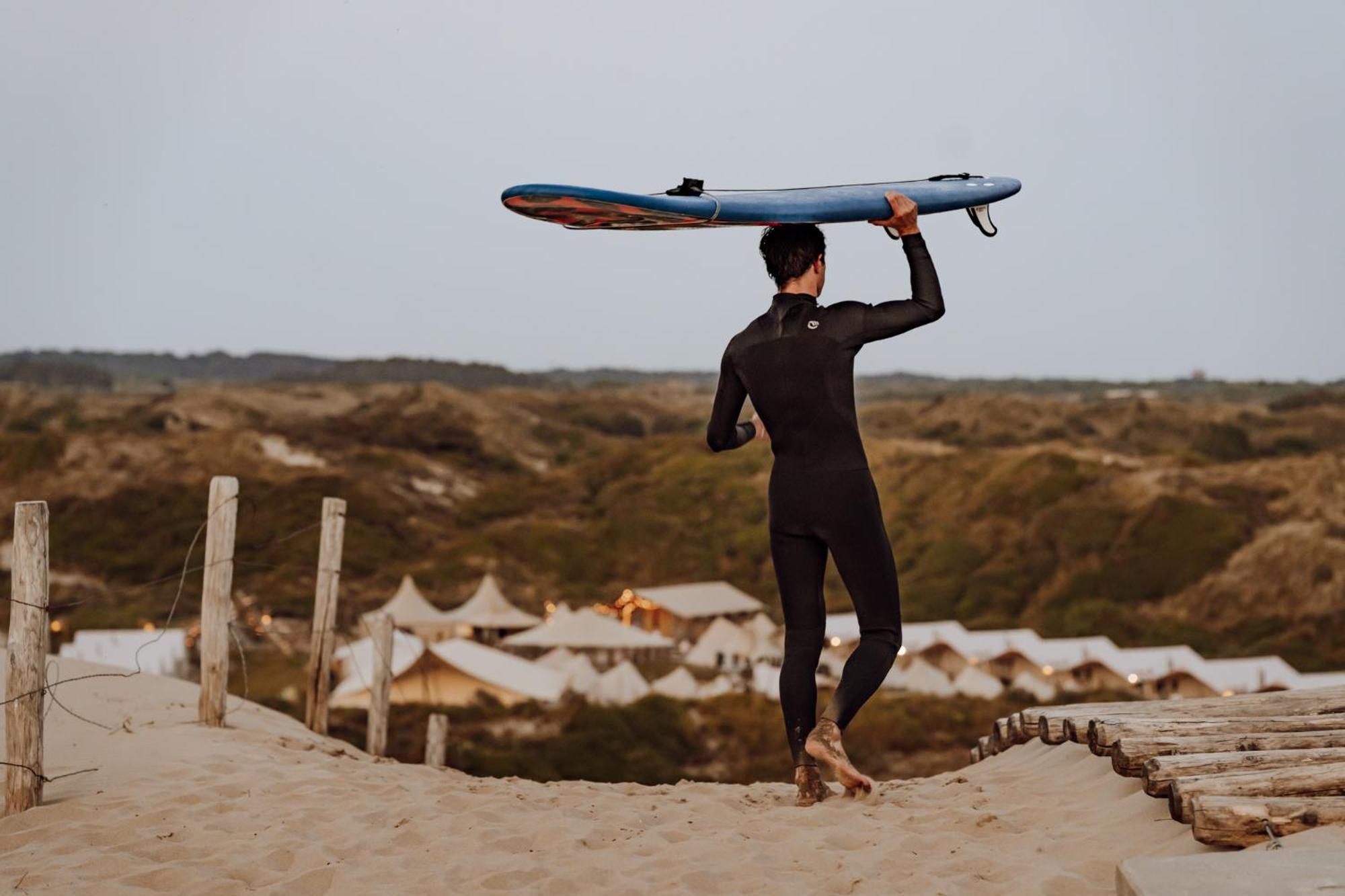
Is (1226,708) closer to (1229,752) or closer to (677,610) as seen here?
(1229,752)

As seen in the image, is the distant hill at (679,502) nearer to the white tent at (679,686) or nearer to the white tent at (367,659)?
the white tent at (367,659)

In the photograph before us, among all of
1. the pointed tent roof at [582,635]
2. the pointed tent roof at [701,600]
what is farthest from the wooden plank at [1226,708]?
the pointed tent roof at [701,600]

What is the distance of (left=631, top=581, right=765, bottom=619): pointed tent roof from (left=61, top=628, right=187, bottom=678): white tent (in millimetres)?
16577

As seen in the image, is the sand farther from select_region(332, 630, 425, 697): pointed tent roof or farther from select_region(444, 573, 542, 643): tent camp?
select_region(444, 573, 542, 643): tent camp

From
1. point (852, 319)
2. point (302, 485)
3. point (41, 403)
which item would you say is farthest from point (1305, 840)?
point (41, 403)

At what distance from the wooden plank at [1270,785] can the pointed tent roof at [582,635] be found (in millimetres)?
27224

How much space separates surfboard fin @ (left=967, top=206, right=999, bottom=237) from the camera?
16.5 ft

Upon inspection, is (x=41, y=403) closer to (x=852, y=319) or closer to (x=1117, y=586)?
(x=1117, y=586)

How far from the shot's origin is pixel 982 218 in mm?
5066

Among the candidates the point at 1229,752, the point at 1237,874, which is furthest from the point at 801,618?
the point at 1237,874

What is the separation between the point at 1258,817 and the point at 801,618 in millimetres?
1686

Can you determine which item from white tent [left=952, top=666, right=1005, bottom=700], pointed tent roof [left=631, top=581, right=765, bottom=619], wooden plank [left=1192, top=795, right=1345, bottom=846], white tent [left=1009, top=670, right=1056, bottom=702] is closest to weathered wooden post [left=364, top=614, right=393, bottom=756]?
wooden plank [left=1192, top=795, right=1345, bottom=846]

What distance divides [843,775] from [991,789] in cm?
83

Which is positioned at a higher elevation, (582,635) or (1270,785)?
(1270,785)
